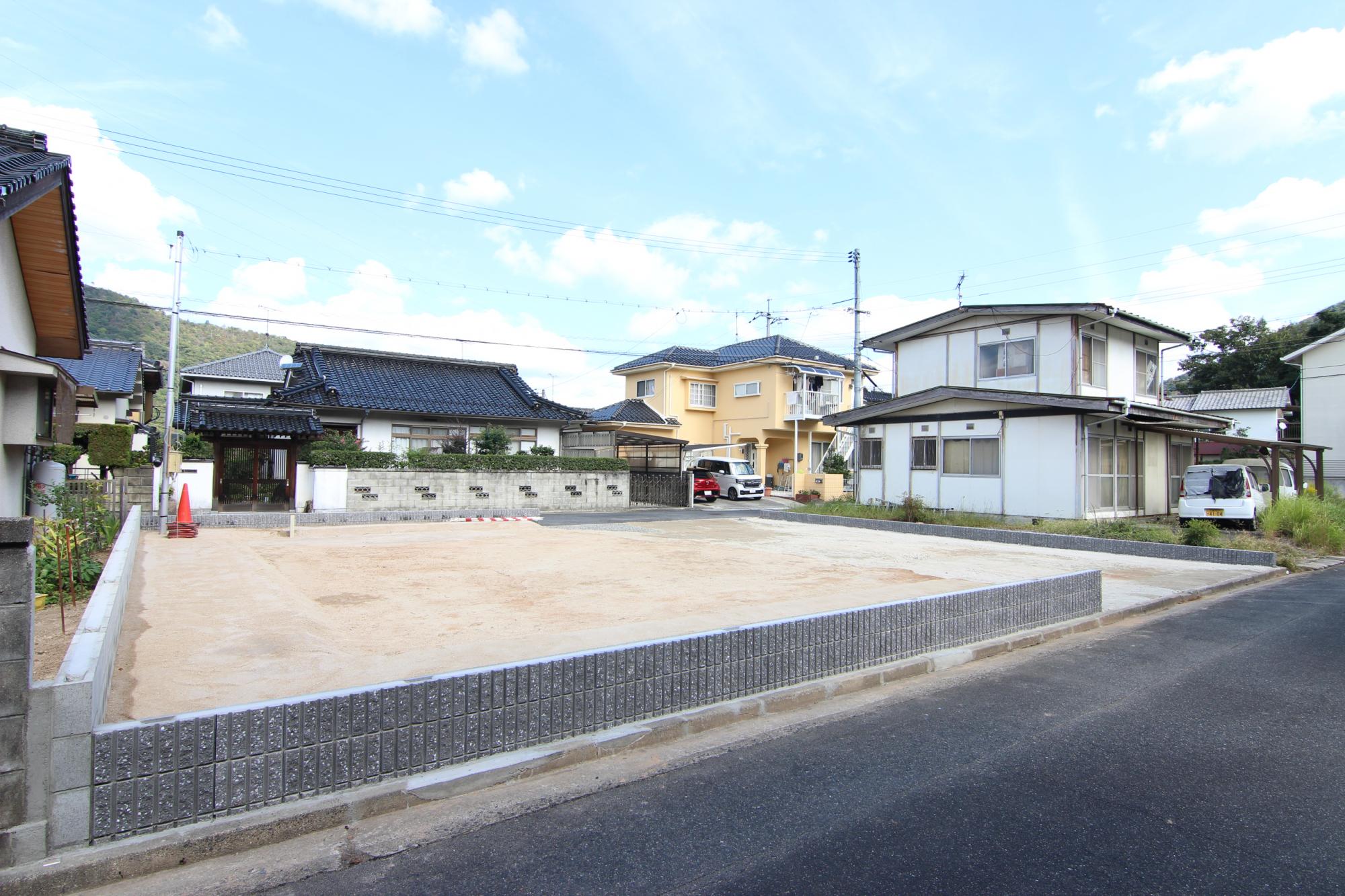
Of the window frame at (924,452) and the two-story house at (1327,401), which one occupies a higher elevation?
the two-story house at (1327,401)

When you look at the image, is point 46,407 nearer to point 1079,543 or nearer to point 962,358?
point 1079,543

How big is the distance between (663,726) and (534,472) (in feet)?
67.9

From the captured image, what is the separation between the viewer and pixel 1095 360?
20.0 metres

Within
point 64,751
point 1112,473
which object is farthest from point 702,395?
point 64,751

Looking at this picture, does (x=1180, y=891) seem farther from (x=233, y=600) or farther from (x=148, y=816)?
(x=233, y=600)

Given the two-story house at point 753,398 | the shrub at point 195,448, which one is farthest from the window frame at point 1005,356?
the shrub at point 195,448

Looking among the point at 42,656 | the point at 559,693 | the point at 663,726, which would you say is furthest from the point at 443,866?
the point at 42,656

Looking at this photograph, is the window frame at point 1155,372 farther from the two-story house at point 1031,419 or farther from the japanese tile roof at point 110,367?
the japanese tile roof at point 110,367

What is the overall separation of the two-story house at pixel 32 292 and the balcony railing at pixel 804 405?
28.5 metres

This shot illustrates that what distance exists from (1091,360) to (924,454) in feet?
16.6

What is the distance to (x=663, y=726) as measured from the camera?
4328 mm

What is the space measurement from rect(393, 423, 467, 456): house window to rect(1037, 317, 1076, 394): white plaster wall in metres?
18.8

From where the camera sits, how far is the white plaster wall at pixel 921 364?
2253 cm

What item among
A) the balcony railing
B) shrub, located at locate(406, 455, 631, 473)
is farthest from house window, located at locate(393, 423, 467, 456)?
the balcony railing
